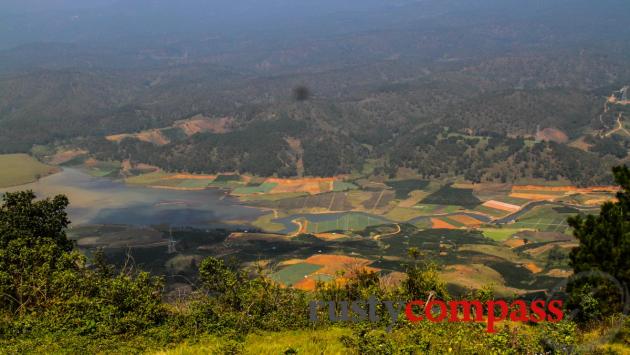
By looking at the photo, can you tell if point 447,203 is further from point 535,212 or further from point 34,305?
point 34,305

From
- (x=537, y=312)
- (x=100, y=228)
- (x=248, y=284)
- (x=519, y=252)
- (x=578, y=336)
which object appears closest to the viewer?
(x=578, y=336)

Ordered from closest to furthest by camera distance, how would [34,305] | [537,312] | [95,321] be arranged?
[537,312]
[95,321]
[34,305]

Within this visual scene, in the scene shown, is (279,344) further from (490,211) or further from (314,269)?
(490,211)

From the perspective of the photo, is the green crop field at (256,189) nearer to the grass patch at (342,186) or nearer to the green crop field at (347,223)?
the grass patch at (342,186)

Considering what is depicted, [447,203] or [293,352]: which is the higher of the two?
[293,352]

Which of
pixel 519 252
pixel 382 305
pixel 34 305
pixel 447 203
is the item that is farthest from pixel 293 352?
pixel 447 203

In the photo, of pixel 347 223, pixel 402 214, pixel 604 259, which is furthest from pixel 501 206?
pixel 604 259
